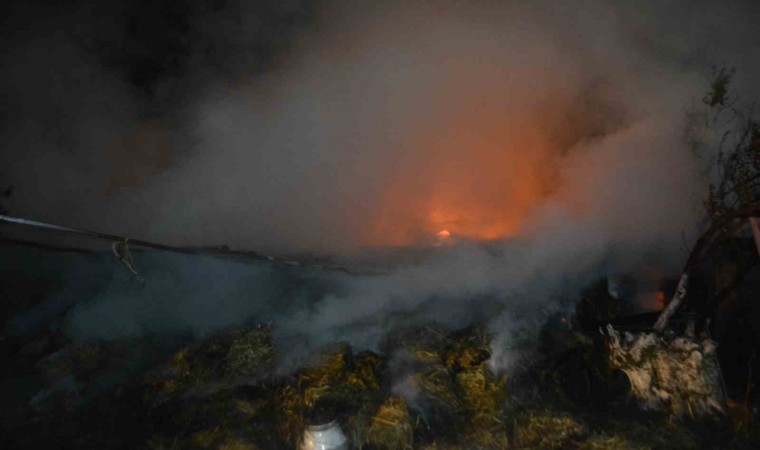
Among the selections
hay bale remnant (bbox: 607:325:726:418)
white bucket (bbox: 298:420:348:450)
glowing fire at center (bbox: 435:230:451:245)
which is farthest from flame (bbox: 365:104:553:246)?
white bucket (bbox: 298:420:348:450)

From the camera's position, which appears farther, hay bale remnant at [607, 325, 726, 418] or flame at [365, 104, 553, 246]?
flame at [365, 104, 553, 246]

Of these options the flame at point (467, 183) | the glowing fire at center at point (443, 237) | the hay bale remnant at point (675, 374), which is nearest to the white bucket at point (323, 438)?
the hay bale remnant at point (675, 374)

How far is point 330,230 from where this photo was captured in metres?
10.8

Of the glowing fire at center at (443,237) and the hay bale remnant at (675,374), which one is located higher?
the glowing fire at center at (443,237)

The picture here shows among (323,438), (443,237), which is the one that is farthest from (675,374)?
(443,237)

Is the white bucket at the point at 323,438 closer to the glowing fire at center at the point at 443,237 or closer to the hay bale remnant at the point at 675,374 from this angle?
the hay bale remnant at the point at 675,374

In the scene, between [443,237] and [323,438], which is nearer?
[323,438]

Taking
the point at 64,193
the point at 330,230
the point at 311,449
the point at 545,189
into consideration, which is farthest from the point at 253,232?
the point at 545,189

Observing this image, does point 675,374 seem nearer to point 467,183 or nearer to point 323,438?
point 323,438

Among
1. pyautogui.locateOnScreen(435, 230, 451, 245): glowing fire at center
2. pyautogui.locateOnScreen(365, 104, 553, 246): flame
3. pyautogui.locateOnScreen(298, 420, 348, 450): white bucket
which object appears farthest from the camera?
pyautogui.locateOnScreen(365, 104, 553, 246): flame

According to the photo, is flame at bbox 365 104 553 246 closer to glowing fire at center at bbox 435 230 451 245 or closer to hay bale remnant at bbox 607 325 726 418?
glowing fire at center at bbox 435 230 451 245

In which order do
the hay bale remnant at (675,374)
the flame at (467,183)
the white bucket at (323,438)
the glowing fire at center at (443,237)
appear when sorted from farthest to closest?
the flame at (467,183) → the glowing fire at center at (443,237) → the hay bale remnant at (675,374) → the white bucket at (323,438)

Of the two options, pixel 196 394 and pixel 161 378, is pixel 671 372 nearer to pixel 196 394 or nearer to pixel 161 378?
pixel 196 394

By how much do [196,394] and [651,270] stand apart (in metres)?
Answer: 9.10
